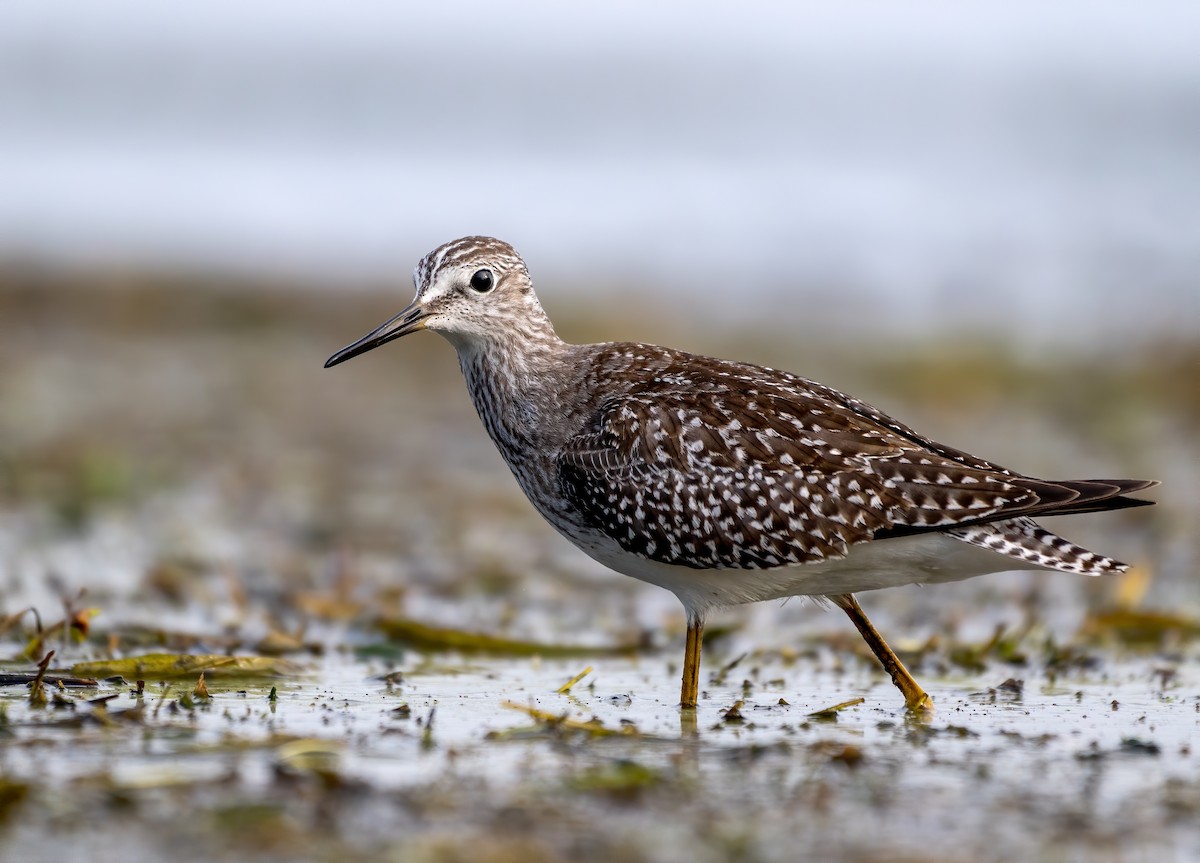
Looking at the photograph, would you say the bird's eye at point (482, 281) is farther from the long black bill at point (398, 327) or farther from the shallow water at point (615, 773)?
the shallow water at point (615, 773)

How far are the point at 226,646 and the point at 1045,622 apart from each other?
5.17 m

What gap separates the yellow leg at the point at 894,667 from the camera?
7453 millimetres

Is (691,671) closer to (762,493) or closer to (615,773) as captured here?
(762,493)

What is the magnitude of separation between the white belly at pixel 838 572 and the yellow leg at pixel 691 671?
19 centimetres

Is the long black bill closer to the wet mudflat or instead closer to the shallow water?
the wet mudflat

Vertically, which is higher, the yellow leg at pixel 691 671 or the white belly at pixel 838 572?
the white belly at pixel 838 572

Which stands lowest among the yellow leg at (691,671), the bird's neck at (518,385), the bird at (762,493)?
the yellow leg at (691,671)

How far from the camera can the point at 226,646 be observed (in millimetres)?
8633

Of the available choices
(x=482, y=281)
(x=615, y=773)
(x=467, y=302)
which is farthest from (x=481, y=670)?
(x=615, y=773)

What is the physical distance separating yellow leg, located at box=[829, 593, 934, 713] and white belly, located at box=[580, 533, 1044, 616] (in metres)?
0.17

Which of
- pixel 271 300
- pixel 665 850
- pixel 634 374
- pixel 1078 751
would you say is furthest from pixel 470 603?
pixel 271 300

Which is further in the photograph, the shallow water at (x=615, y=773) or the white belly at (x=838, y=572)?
the white belly at (x=838, y=572)

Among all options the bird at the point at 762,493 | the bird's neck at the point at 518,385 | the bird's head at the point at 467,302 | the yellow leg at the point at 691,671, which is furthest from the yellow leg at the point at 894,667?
the bird's head at the point at 467,302

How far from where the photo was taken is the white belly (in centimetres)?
755
